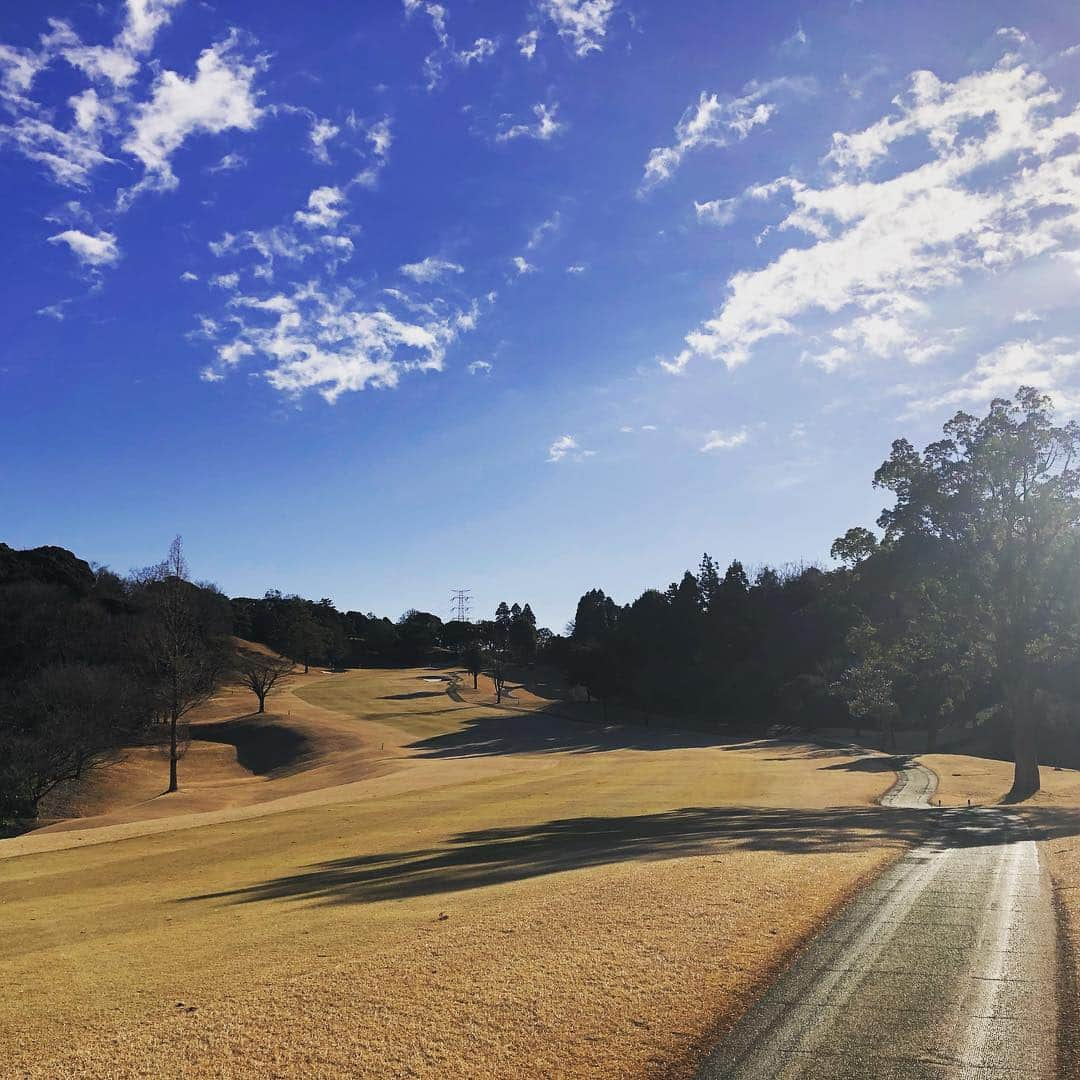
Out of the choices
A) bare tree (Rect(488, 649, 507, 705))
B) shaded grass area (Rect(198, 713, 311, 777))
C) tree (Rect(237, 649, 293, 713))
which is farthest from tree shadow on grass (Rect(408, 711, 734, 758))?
tree (Rect(237, 649, 293, 713))

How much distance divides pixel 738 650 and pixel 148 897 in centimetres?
9119

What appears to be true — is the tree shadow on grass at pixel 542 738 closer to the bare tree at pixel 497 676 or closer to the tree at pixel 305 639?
the bare tree at pixel 497 676

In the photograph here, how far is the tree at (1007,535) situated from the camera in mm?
30031

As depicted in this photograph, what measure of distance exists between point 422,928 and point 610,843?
9.68 m

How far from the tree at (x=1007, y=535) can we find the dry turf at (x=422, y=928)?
8503mm

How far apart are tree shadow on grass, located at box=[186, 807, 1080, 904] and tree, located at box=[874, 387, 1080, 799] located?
7.66 meters

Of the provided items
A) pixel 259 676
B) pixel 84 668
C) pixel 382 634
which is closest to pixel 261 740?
pixel 84 668

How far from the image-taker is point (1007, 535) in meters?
→ 30.5

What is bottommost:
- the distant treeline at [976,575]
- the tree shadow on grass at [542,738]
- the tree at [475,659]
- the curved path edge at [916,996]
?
the tree shadow on grass at [542,738]

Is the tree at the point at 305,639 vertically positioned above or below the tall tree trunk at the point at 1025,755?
above

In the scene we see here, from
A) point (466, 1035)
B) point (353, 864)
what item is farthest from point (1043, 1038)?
point (353, 864)

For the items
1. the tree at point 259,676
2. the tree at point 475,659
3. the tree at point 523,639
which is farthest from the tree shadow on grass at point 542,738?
the tree at point 523,639

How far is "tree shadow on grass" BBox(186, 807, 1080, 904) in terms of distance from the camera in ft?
51.6

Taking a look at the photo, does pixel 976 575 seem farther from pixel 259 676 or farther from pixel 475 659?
pixel 475 659
